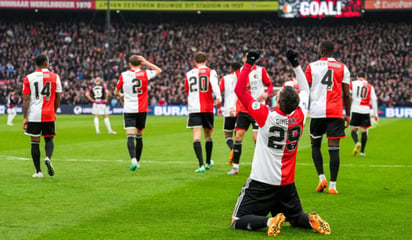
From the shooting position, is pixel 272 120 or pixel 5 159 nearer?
pixel 272 120

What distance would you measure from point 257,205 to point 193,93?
6085 mm

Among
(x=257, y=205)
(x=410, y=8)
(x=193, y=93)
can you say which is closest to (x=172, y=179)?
(x=193, y=93)

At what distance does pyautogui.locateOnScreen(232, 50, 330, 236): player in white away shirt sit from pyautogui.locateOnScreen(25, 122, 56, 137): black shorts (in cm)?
575

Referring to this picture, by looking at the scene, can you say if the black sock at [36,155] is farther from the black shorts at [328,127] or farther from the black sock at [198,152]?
the black shorts at [328,127]

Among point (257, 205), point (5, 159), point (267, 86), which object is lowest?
point (5, 159)

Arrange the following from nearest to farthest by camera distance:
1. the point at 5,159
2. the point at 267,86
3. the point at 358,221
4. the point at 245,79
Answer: the point at 245,79 → the point at 358,221 → the point at 267,86 → the point at 5,159

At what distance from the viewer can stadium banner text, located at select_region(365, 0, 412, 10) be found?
49.5 meters

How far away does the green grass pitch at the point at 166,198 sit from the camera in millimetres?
6883

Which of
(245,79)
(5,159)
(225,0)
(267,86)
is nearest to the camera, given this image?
(245,79)

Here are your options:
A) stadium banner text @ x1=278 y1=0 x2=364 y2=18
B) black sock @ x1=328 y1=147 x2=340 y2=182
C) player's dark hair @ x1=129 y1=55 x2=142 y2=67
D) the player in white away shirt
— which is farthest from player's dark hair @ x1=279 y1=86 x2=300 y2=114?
stadium banner text @ x1=278 y1=0 x2=364 y2=18

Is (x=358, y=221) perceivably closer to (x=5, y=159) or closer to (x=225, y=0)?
(x=5, y=159)

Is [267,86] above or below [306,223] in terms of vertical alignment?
above

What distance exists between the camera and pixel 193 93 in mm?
12742

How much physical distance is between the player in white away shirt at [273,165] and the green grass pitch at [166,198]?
184 mm
